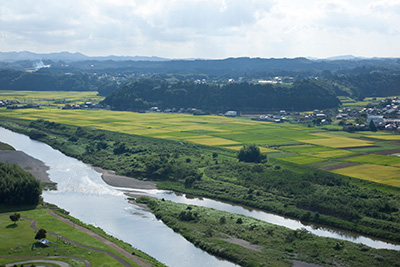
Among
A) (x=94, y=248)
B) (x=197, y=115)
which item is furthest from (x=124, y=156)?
(x=197, y=115)

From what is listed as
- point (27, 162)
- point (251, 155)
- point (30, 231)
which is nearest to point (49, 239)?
point (30, 231)

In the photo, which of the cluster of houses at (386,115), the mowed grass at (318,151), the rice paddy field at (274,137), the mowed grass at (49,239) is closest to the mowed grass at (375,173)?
the rice paddy field at (274,137)

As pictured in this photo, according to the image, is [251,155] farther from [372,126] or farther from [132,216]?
[372,126]

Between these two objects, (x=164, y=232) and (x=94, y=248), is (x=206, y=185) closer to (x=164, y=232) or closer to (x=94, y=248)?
(x=164, y=232)

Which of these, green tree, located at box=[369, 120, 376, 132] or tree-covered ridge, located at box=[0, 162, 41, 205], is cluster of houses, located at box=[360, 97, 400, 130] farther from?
tree-covered ridge, located at box=[0, 162, 41, 205]

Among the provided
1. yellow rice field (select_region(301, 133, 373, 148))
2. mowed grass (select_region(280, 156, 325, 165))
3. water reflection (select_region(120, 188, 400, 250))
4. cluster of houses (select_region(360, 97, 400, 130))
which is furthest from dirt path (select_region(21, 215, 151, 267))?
cluster of houses (select_region(360, 97, 400, 130))

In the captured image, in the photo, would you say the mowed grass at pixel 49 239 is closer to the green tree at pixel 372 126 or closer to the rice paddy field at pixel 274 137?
the rice paddy field at pixel 274 137

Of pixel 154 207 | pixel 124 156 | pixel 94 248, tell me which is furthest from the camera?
pixel 124 156

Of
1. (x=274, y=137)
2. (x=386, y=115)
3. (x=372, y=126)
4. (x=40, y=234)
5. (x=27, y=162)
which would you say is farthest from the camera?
(x=386, y=115)
